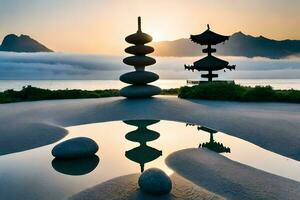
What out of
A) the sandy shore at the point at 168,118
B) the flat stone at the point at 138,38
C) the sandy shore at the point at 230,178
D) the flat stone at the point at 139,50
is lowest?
the sandy shore at the point at 230,178

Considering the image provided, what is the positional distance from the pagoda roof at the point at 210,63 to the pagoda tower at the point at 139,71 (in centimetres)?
728

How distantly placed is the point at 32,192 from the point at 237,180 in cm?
490

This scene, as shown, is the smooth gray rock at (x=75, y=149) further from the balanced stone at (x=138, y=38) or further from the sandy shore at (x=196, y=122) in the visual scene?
the balanced stone at (x=138, y=38)

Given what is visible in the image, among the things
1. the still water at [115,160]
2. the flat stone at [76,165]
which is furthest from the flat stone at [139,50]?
the flat stone at [76,165]

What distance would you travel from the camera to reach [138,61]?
21.7 m

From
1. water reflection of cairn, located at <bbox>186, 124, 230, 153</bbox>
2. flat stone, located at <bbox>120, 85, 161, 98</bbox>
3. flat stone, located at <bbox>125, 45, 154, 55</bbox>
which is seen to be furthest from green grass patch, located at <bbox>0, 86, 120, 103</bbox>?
water reflection of cairn, located at <bbox>186, 124, 230, 153</bbox>

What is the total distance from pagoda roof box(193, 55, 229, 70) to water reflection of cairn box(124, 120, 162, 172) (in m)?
13.2

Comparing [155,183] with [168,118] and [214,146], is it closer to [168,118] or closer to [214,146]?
[214,146]

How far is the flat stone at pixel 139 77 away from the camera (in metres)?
21.2

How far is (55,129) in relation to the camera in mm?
14414

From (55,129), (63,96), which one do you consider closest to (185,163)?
A: (55,129)

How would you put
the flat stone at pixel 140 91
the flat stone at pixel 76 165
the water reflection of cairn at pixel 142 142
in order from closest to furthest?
the flat stone at pixel 76 165 → the water reflection of cairn at pixel 142 142 → the flat stone at pixel 140 91

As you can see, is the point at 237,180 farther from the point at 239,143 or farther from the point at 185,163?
the point at 239,143

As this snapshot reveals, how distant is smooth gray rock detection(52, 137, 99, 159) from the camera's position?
10.4 m
